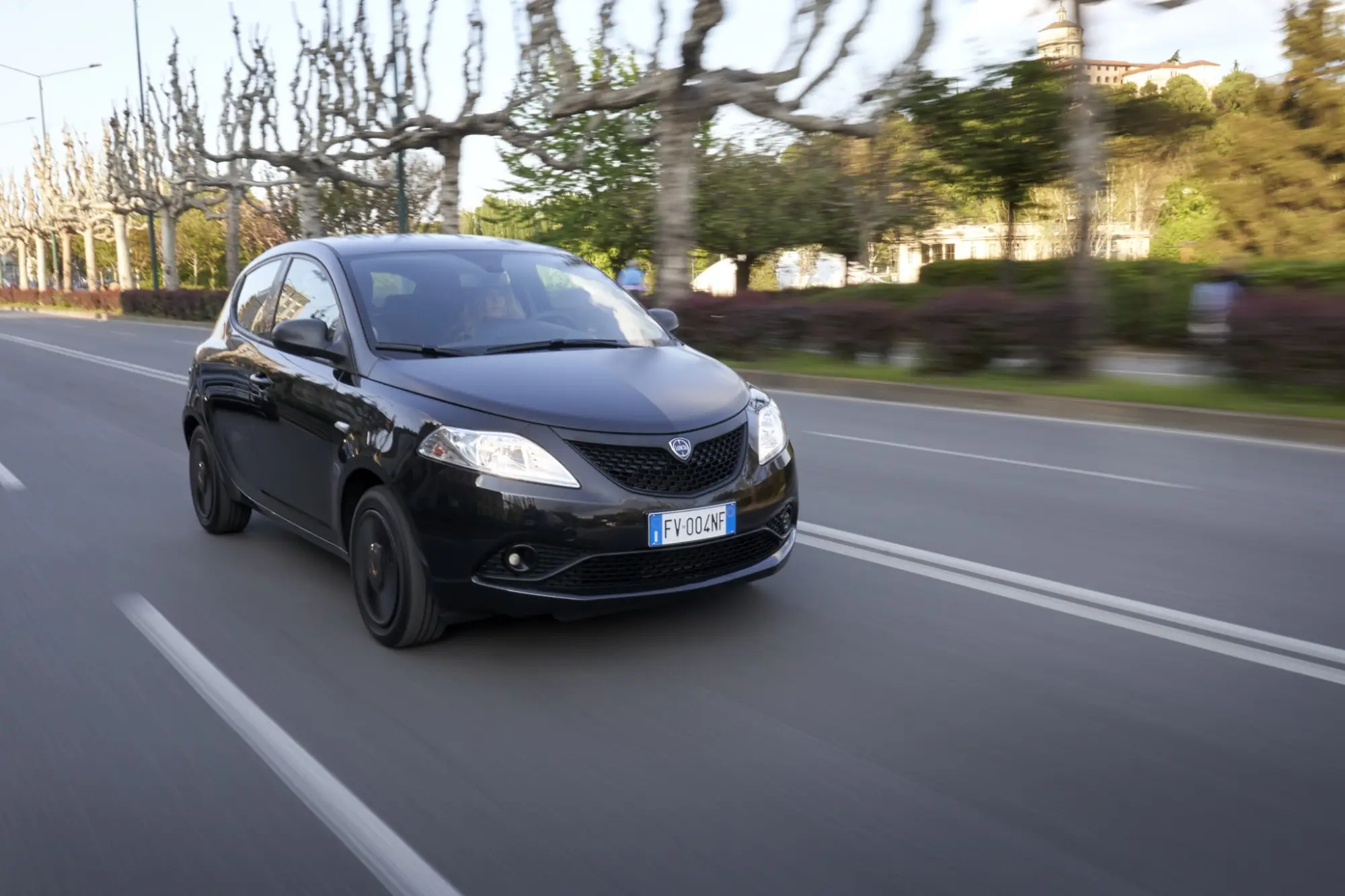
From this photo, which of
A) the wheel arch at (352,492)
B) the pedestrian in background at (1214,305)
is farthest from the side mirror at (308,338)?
the pedestrian in background at (1214,305)

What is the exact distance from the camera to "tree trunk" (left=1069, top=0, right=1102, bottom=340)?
53.2ft

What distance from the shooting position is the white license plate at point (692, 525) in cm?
453

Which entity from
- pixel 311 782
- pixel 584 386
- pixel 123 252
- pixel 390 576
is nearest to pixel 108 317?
pixel 123 252

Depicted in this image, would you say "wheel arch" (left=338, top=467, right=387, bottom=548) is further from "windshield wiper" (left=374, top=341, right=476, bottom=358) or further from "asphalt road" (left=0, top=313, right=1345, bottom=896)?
"windshield wiper" (left=374, top=341, right=476, bottom=358)

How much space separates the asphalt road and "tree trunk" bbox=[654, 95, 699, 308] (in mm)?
15575

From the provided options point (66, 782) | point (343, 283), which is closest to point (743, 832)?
point (66, 782)

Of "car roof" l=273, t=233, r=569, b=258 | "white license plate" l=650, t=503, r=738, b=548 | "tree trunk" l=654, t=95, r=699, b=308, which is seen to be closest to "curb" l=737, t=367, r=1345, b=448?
"tree trunk" l=654, t=95, r=699, b=308

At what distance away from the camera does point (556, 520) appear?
444 cm

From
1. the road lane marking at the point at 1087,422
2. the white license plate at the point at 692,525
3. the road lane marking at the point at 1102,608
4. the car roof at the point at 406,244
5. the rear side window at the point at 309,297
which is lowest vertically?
the road lane marking at the point at 1087,422

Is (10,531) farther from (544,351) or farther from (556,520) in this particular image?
(556,520)

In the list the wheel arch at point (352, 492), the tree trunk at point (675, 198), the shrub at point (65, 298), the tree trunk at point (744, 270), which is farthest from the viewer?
the shrub at point (65, 298)

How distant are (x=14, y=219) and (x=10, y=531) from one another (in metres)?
106

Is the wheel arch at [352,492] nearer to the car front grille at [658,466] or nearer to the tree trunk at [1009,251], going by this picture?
the car front grille at [658,466]

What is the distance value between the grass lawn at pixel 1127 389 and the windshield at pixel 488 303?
812 centimetres
